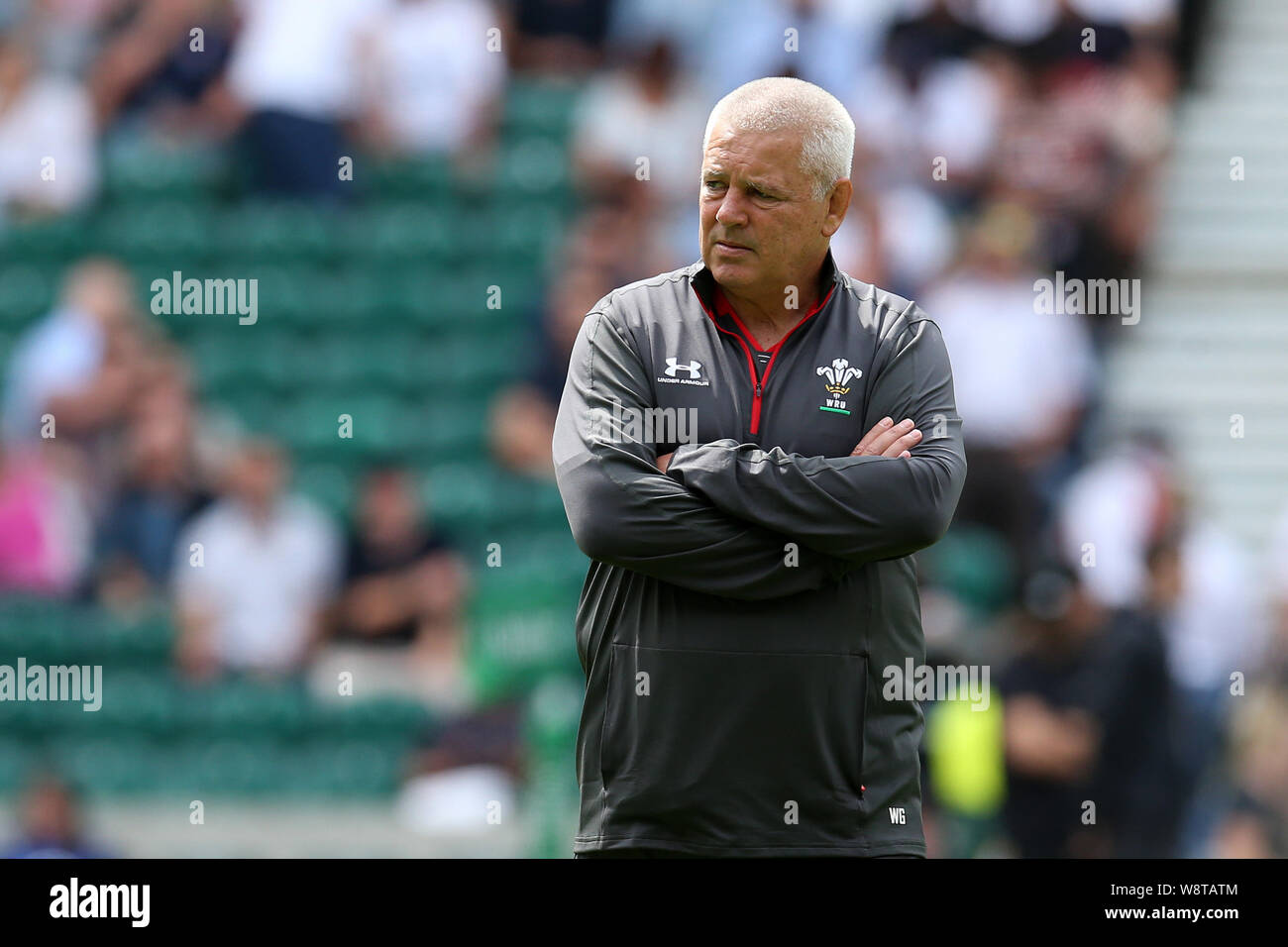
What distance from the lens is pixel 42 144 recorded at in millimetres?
8453

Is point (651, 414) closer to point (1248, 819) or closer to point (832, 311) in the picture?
point (832, 311)

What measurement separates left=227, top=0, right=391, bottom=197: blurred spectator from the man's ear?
570cm

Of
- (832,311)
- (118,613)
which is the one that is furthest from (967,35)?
(832,311)

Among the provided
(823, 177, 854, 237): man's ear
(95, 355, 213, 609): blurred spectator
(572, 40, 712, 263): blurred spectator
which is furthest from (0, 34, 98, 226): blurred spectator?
(823, 177, 854, 237): man's ear

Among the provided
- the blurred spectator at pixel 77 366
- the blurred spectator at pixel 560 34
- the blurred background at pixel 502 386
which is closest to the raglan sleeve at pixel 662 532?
the blurred background at pixel 502 386

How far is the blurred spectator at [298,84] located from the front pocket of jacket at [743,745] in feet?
19.8

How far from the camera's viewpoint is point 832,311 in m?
2.91

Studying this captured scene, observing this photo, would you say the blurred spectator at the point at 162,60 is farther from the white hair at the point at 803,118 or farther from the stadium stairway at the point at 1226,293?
the white hair at the point at 803,118

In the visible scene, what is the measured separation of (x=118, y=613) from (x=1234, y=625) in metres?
4.26

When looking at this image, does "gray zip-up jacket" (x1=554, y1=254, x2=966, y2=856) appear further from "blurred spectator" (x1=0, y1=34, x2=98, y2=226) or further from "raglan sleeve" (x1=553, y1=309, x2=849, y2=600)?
"blurred spectator" (x1=0, y1=34, x2=98, y2=226)

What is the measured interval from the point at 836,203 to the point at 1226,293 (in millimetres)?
5713

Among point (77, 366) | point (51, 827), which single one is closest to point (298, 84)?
point (77, 366)

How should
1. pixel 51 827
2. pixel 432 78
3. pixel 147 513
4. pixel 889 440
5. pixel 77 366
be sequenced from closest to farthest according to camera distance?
pixel 889 440
pixel 51 827
pixel 147 513
pixel 77 366
pixel 432 78

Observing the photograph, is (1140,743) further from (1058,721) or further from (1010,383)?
(1010,383)
